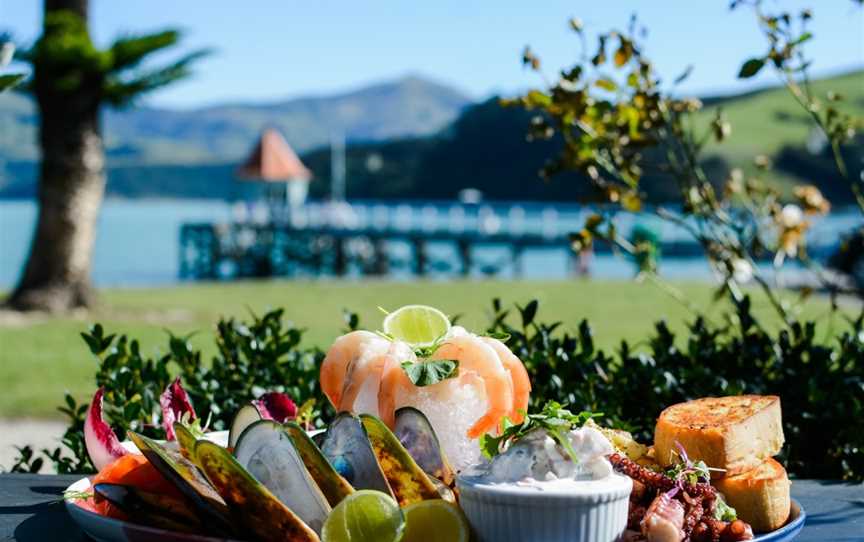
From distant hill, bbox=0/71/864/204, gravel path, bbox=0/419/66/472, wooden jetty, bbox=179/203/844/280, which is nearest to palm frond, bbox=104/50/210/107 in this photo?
gravel path, bbox=0/419/66/472

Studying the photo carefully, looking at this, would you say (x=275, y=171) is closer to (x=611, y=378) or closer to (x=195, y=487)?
(x=611, y=378)

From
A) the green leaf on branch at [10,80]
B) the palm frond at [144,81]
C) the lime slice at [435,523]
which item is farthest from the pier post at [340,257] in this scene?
the lime slice at [435,523]

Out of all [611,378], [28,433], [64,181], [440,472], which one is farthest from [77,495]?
[64,181]

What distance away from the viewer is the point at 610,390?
3414 mm

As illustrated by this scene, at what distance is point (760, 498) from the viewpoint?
2.08 meters

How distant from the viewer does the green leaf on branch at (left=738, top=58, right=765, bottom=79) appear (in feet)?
11.5

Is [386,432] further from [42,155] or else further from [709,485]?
[42,155]

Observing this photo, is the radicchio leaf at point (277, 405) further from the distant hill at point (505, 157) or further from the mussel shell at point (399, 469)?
the distant hill at point (505, 157)

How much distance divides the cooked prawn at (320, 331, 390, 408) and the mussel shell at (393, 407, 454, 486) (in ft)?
0.85

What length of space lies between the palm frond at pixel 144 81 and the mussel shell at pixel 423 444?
15041 millimetres

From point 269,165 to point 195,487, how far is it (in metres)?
42.8

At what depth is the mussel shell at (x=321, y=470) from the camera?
6.11 feet

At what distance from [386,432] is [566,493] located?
13.6 inches

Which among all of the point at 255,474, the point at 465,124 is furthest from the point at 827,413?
the point at 465,124
